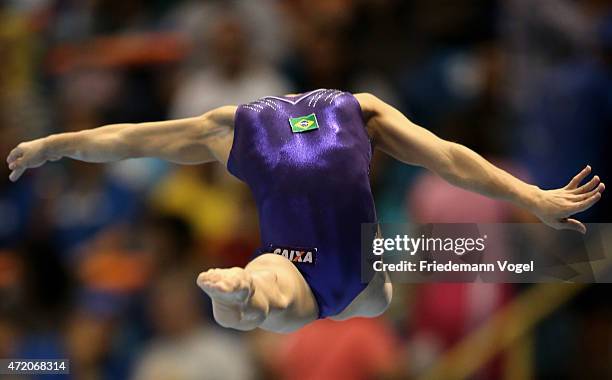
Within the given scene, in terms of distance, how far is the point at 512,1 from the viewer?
254 inches

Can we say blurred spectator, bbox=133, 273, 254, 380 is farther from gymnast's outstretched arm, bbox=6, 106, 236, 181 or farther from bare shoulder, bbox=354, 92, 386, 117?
bare shoulder, bbox=354, 92, 386, 117

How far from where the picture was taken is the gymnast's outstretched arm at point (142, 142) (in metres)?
4.00

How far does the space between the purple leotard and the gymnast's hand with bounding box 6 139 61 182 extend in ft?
2.20

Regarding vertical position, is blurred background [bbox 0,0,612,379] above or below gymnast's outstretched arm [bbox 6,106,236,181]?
below

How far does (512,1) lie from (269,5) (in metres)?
1.81

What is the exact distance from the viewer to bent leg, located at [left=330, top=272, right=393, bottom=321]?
13.0 feet

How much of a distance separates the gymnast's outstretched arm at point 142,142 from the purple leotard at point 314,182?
0.09 meters

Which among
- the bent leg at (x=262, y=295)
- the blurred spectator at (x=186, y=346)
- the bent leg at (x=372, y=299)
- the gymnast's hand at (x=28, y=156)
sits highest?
the gymnast's hand at (x=28, y=156)

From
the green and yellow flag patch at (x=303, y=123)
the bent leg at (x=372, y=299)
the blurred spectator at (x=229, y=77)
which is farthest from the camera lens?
the blurred spectator at (x=229, y=77)

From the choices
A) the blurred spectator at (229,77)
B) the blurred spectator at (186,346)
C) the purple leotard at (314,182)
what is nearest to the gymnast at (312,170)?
the purple leotard at (314,182)

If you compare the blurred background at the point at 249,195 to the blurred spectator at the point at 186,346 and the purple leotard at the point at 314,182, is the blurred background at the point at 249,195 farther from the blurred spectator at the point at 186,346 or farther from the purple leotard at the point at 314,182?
the purple leotard at the point at 314,182

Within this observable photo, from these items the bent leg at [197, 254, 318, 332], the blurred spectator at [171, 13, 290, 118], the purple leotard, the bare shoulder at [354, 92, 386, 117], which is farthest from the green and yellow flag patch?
the blurred spectator at [171, 13, 290, 118]

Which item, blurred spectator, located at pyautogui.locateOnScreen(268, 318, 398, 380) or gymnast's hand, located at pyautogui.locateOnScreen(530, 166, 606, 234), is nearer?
gymnast's hand, located at pyautogui.locateOnScreen(530, 166, 606, 234)

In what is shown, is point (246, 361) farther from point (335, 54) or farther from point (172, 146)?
point (172, 146)
